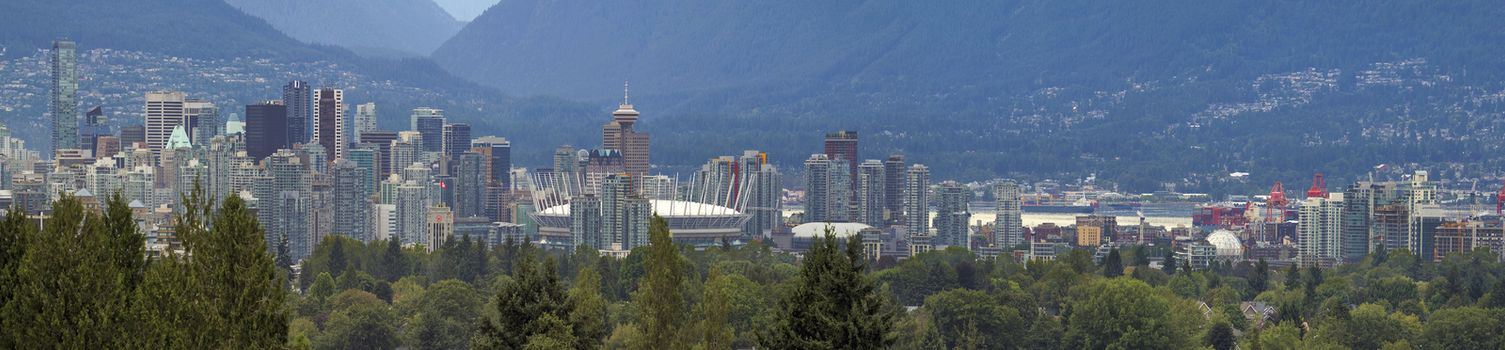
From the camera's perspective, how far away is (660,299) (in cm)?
3416

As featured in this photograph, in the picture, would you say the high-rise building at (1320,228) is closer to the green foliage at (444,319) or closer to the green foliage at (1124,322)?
the green foliage at (1124,322)

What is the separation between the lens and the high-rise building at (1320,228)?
16712 centimetres

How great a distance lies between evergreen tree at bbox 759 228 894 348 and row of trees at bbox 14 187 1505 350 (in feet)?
0.07

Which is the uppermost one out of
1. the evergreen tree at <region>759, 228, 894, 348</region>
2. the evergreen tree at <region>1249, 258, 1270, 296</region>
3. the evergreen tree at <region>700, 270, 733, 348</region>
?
the evergreen tree at <region>759, 228, 894, 348</region>

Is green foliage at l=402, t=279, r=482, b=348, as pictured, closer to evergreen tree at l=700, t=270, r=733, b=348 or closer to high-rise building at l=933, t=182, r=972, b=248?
evergreen tree at l=700, t=270, r=733, b=348

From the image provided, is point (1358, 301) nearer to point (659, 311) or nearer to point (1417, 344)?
point (1417, 344)

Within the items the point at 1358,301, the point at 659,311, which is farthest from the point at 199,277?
the point at 1358,301

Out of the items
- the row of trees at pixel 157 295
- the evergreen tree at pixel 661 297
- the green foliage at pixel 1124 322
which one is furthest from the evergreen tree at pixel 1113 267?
the row of trees at pixel 157 295

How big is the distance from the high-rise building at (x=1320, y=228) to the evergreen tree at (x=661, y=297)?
135m

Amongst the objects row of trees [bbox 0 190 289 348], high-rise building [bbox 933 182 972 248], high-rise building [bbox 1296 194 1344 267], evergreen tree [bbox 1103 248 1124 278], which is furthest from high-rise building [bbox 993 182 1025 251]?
row of trees [bbox 0 190 289 348]

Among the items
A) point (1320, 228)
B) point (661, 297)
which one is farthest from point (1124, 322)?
point (1320, 228)

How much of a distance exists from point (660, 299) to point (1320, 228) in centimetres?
14241

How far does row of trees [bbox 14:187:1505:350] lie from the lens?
971 inches

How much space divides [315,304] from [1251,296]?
141 feet
